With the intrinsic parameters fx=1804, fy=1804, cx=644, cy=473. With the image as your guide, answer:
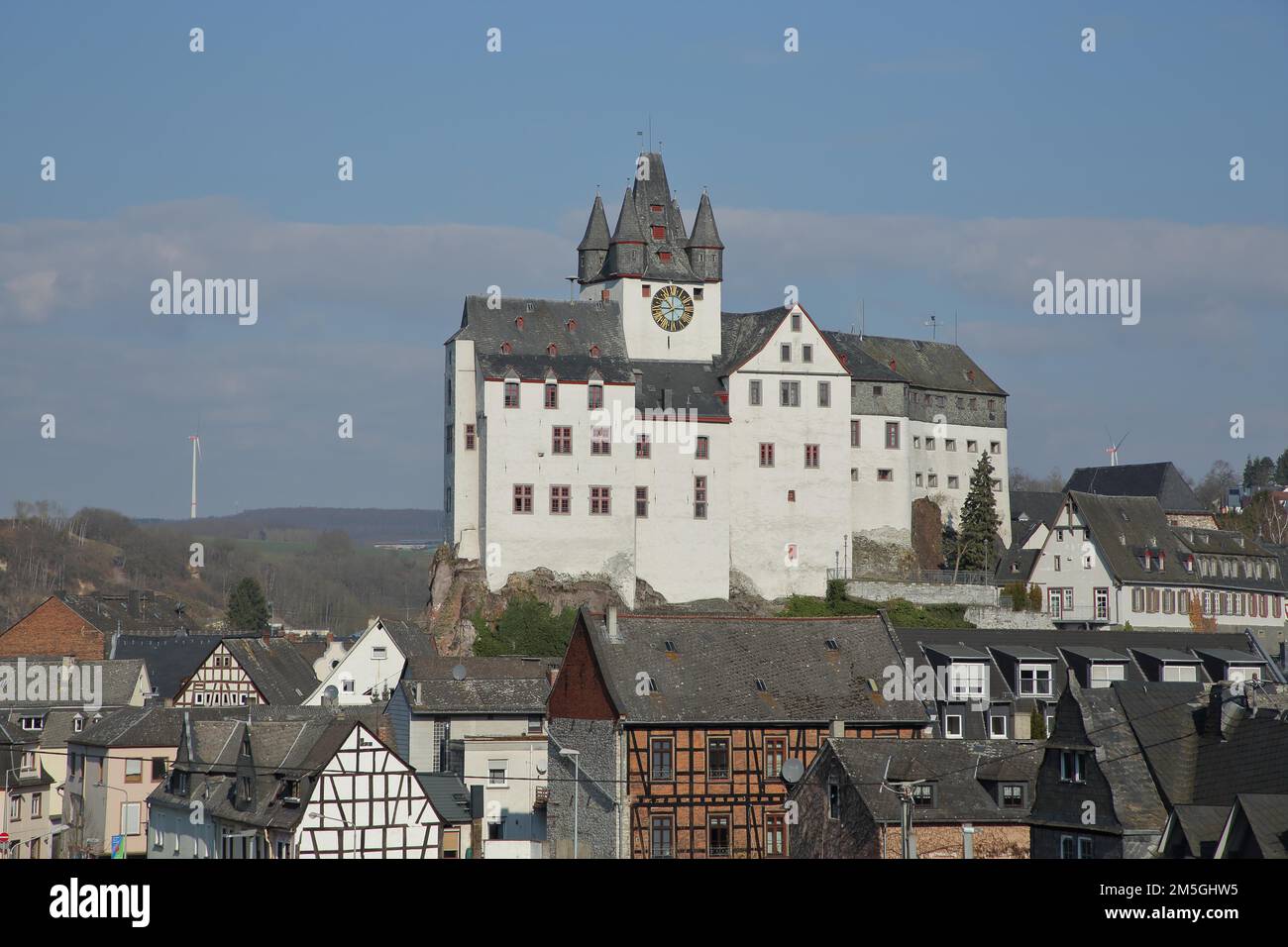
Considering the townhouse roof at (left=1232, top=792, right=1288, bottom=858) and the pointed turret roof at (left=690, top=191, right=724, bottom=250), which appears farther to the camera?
the pointed turret roof at (left=690, top=191, right=724, bottom=250)

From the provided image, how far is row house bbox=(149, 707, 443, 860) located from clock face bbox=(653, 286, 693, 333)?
39160mm

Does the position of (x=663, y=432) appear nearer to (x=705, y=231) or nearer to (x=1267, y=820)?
(x=705, y=231)

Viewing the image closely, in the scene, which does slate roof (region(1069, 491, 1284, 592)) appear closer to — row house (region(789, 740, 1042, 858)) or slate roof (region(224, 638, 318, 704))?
slate roof (region(224, 638, 318, 704))

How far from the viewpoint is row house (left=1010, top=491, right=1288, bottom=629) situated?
8025 cm

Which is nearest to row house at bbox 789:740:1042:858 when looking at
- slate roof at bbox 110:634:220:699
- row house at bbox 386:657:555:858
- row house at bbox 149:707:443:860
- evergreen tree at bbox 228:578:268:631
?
row house at bbox 149:707:443:860

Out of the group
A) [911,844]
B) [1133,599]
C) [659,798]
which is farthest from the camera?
[1133,599]

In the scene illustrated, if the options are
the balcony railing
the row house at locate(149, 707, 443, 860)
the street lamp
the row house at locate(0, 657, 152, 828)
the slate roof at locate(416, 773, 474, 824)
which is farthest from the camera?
the balcony railing

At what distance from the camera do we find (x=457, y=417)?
83.2 m

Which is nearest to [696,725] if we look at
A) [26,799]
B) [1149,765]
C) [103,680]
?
[1149,765]

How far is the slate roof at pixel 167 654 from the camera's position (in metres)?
80.6

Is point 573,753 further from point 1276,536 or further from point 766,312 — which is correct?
point 1276,536

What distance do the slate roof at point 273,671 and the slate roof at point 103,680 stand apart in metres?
4.28
